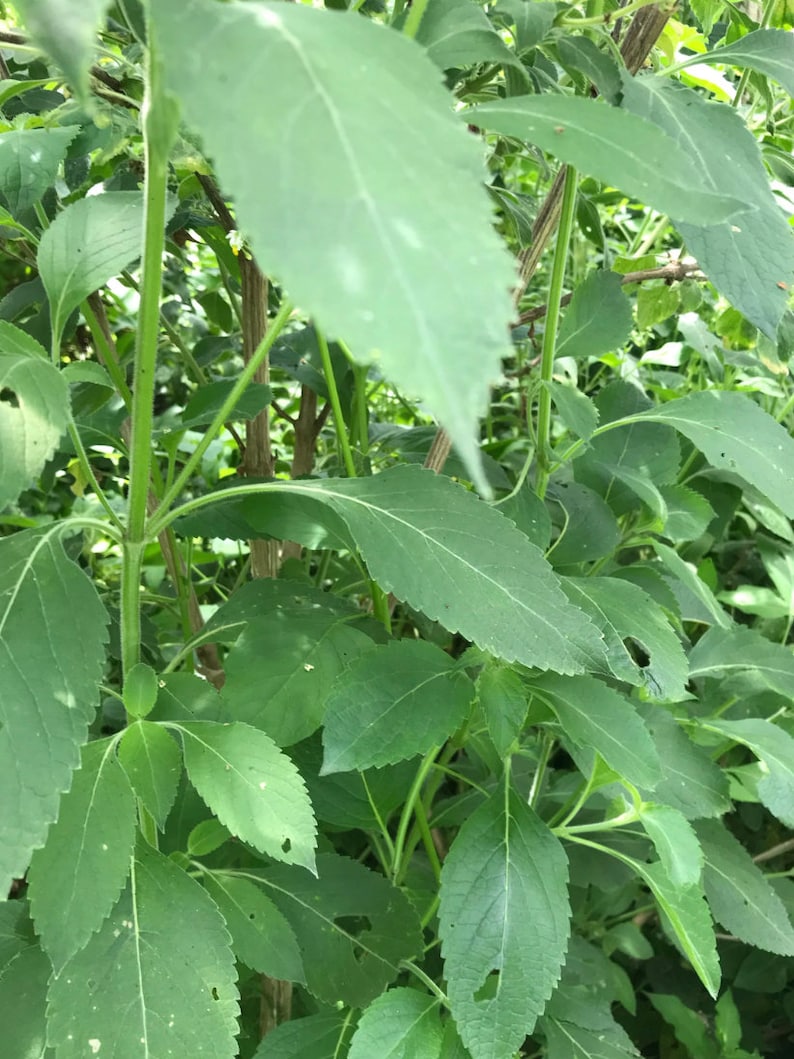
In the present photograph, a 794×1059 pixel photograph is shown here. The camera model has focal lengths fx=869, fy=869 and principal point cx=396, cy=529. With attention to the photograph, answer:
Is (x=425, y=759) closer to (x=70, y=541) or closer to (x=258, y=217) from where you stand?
(x=70, y=541)

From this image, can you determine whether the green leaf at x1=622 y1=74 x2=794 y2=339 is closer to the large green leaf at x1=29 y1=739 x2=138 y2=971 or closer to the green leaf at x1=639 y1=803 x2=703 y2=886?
the green leaf at x1=639 y1=803 x2=703 y2=886

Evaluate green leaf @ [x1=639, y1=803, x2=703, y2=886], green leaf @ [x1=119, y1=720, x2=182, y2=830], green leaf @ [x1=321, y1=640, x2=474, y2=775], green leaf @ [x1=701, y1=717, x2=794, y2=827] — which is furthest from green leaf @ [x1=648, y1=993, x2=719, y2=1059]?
green leaf @ [x1=119, y1=720, x2=182, y2=830]

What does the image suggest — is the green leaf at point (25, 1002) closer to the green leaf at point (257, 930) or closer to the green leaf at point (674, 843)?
the green leaf at point (257, 930)

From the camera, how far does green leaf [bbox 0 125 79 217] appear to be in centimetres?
54

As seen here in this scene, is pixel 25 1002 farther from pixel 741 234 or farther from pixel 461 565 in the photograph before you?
pixel 741 234

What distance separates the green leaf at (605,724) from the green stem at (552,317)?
19 centimetres

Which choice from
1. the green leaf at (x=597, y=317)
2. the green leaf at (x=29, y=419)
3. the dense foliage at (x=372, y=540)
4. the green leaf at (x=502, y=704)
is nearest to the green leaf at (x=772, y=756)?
the dense foliage at (x=372, y=540)

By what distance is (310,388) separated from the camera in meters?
0.86

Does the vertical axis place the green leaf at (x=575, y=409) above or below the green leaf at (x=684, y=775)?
above

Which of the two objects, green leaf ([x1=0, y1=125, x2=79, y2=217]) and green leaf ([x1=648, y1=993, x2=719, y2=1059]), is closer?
green leaf ([x1=0, y1=125, x2=79, y2=217])

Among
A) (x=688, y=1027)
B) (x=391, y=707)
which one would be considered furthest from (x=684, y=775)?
(x=688, y=1027)

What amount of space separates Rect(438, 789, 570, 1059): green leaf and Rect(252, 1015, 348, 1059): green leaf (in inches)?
5.2

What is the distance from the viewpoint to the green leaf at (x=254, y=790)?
502 millimetres

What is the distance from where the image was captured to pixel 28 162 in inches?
21.5
